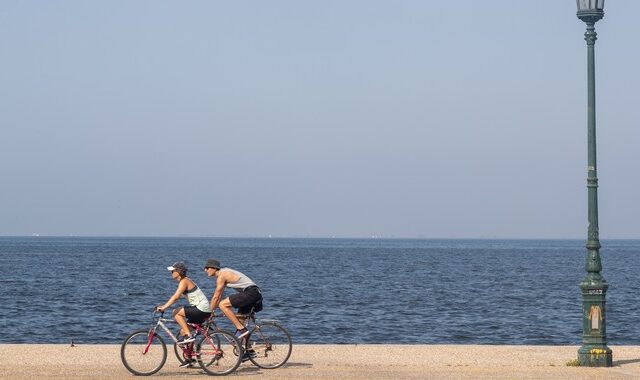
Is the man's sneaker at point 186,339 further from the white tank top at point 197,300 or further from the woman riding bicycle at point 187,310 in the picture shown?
the white tank top at point 197,300

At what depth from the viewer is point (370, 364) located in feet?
58.7

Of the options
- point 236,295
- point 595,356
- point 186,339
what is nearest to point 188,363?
point 186,339

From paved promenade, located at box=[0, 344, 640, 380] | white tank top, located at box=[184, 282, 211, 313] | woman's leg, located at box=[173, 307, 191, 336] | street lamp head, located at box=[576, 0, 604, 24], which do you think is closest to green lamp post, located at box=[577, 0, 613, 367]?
street lamp head, located at box=[576, 0, 604, 24]

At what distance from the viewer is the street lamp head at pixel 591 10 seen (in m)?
17.9

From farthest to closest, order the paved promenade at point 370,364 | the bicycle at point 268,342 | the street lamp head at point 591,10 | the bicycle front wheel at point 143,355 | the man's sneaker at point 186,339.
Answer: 1. the street lamp head at point 591,10
2. the bicycle at point 268,342
3. the man's sneaker at point 186,339
4. the bicycle front wheel at point 143,355
5. the paved promenade at point 370,364

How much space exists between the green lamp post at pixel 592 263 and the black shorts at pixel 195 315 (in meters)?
5.81

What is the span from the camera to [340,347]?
1994cm

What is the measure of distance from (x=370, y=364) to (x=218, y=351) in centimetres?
254

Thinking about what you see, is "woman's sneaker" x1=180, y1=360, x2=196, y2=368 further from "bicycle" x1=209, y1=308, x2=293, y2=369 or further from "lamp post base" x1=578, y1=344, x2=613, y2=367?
"lamp post base" x1=578, y1=344, x2=613, y2=367

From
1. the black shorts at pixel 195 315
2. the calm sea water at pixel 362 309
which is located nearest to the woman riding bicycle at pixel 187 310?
the black shorts at pixel 195 315

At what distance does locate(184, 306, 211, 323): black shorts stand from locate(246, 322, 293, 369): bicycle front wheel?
796 millimetres

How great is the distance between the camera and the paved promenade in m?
16.5

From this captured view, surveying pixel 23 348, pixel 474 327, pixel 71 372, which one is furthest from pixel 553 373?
pixel 474 327

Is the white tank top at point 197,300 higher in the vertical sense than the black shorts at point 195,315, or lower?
higher
